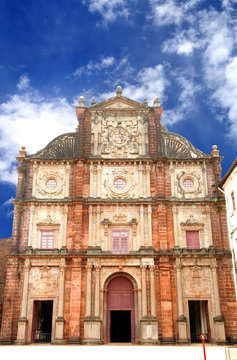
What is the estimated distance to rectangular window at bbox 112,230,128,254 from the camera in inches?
1159

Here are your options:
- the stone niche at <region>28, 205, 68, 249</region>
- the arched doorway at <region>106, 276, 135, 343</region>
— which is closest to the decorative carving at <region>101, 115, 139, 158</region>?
the stone niche at <region>28, 205, 68, 249</region>

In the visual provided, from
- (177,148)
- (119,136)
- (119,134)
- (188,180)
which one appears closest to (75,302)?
(188,180)

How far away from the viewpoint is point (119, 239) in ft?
97.5

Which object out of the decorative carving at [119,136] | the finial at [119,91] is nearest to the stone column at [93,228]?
the decorative carving at [119,136]

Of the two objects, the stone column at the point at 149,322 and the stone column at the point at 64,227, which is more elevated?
the stone column at the point at 64,227

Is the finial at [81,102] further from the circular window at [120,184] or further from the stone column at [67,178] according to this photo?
the circular window at [120,184]

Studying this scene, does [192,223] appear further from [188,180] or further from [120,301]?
[120,301]

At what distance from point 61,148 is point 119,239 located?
9146 millimetres

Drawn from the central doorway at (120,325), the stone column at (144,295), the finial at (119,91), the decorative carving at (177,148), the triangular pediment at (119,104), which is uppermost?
the finial at (119,91)

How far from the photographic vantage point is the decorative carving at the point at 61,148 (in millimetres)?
32281

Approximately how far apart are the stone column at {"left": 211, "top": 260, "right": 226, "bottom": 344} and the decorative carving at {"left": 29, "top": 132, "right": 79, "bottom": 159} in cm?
1436

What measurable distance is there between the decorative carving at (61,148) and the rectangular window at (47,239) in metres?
6.30
